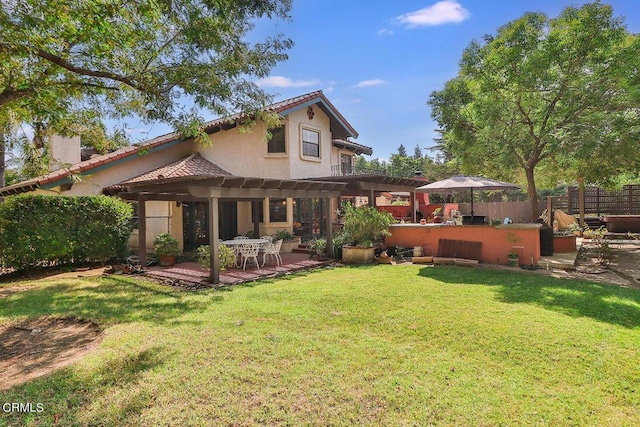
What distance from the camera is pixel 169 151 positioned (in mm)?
15586

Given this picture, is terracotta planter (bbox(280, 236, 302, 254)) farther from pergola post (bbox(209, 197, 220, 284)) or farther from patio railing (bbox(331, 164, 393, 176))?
pergola post (bbox(209, 197, 220, 284))

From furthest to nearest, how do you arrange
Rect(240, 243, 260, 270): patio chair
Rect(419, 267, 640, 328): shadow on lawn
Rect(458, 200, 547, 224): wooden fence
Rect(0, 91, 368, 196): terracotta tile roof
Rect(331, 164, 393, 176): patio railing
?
Rect(458, 200, 547, 224): wooden fence < Rect(331, 164, 393, 176): patio railing < Rect(0, 91, 368, 196): terracotta tile roof < Rect(240, 243, 260, 270): patio chair < Rect(419, 267, 640, 328): shadow on lawn

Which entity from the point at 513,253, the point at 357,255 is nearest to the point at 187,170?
the point at 357,255

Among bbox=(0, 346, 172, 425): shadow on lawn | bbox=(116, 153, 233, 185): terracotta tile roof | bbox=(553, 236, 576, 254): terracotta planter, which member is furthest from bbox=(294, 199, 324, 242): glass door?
bbox=(0, 346, 172, 425): shadow on lawn

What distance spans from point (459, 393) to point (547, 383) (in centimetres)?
111

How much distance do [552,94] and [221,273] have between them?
42.8 feet

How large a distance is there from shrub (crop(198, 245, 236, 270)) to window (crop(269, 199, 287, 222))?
4959 mm

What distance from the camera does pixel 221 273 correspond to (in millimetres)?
11070

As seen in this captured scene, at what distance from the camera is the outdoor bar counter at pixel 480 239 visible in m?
11.2

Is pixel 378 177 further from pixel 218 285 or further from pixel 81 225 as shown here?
pixel 81 225

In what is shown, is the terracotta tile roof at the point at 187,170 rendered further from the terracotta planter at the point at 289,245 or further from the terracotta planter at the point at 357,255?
the terracotta planter at the point at 357,255

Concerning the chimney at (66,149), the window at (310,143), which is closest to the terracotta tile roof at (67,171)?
the chimney at (66,149)

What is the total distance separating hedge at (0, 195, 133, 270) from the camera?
35.3 feet

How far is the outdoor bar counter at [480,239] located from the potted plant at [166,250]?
8730mm
